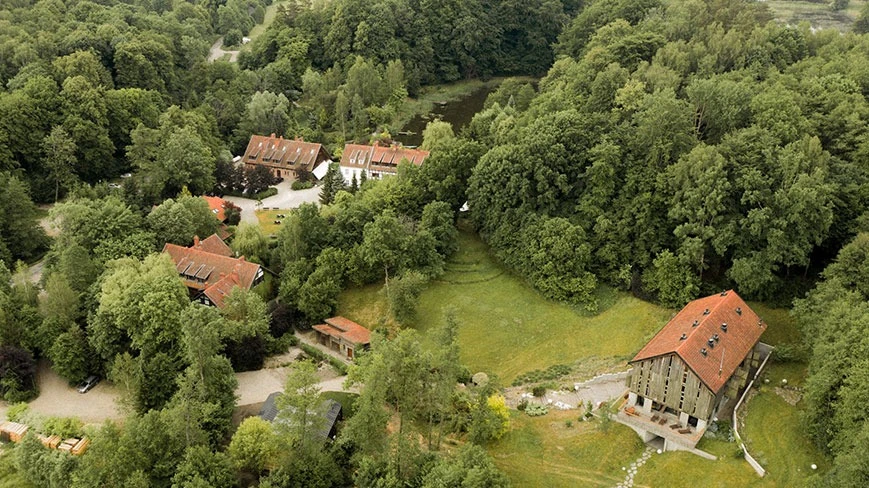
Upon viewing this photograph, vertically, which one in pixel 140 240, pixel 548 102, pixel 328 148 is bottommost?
pixel 328 148

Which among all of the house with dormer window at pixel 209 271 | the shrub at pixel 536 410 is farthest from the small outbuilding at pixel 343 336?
the shrub at pixel 536 410

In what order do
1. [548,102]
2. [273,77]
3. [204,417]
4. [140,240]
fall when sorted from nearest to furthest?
[204,417], [140,240], [548,102], [273,77]

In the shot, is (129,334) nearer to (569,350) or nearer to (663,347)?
(569,350)

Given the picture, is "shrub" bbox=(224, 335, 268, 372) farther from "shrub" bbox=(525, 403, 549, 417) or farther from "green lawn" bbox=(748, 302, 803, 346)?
"green lawn" bbox=(748, 302, 803, 346)

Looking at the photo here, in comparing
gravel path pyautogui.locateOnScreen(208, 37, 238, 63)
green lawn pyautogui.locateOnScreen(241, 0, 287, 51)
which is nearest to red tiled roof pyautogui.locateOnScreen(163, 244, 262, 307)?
gravel path pyautogui.locateOnScreen(208, 37, 238, 63)

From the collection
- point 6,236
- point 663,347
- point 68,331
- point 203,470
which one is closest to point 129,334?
point 68,331

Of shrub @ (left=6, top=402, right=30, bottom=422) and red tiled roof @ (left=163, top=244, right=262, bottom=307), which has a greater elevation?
red tiled roof @ (left=163, top=244, right=262, bottom=307)
